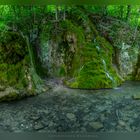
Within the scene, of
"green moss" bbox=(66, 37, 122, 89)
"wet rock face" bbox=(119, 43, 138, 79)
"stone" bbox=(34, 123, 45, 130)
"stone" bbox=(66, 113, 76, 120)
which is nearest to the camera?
"stone" bbox=(34, 123, 45, 130)

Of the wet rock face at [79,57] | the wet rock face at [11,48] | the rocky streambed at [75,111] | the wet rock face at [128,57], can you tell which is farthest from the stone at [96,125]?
the wet rock face at [128,57]

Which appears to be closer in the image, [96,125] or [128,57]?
[96,125]

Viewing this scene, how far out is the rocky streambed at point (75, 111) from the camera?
8.02ft

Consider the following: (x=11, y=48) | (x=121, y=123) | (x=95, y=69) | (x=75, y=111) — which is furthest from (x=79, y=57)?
(x=121, y=123)

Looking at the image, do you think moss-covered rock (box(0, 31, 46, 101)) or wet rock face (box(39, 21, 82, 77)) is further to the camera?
wet rock face (box(39, 21, 82, 77))

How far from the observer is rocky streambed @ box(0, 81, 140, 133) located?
245 cm

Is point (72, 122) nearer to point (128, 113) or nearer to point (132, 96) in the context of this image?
point (128, 113)

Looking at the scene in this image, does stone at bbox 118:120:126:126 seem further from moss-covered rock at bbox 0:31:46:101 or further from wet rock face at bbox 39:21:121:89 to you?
moss-covered rock at bbox 0:31:46:101

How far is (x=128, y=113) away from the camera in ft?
8.86

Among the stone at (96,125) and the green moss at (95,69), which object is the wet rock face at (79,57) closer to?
the green moss at (95,69)

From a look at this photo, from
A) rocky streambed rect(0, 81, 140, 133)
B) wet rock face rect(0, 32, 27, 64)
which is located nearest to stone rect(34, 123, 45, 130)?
rocky streambed rect(0, 81, 140, 133)

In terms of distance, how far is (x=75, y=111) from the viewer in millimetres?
2752

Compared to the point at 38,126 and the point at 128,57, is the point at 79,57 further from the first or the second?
the point at 38,126

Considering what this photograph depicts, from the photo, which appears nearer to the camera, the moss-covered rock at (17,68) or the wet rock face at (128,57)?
the moss-covered rock at (17,68)
